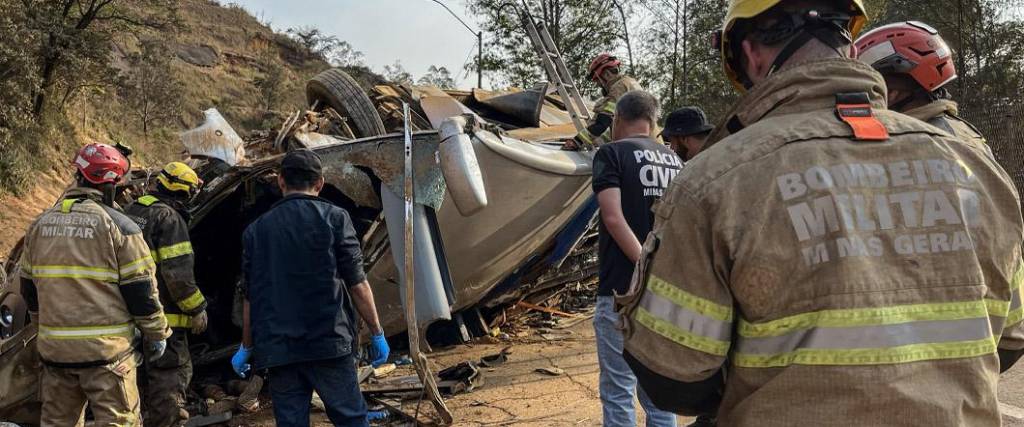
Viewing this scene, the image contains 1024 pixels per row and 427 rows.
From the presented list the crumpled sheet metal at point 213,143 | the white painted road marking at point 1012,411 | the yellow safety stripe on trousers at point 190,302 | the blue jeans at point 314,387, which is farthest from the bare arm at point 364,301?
the white painted road marking at point 1012,411

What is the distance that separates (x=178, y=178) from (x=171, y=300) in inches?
28.4

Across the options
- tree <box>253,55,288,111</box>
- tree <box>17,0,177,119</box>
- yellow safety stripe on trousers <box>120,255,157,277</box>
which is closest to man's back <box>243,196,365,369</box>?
yellow safety stripe on trousers <box>120,255,157,277</box>

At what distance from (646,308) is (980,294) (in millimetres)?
506

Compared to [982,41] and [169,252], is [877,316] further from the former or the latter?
[982,41]

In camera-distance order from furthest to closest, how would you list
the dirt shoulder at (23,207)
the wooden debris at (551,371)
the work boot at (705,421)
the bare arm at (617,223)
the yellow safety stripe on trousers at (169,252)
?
the dirt shoulder at (23,207), the wooden debris at (551,371), the yellow safety stripe on trousers at (169,252), the bare arm at (617,223), the work boot at (705,421)

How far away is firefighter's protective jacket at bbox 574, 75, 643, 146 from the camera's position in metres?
4.54

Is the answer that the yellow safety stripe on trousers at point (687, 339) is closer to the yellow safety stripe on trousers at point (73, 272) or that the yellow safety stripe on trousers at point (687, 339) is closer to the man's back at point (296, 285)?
the man's back at point (296, 285)

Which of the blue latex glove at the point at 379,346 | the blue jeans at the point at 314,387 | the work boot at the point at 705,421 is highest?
the work boot at the point at 705,421

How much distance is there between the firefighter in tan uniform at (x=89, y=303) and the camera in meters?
3.21

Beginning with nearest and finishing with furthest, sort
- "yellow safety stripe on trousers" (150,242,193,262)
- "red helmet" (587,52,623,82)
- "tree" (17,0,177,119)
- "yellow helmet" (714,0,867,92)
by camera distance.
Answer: "yellow helmet" (714,0,867,92) < "yellow safety stripe on trousers" (150,242,193,262) < "red helmet" (587,52,623,82) < "tree" (17,0,177,119)

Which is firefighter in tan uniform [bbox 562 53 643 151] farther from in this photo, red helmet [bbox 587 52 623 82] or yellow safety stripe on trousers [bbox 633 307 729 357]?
yellow safety stripe on trousers [bbox 633 307 729 357]

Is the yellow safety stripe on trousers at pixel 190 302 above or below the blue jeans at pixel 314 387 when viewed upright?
above

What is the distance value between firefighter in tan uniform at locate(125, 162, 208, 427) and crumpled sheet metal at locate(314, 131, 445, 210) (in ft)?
3.08

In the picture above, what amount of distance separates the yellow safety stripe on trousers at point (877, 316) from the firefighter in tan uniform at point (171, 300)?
3495mm
